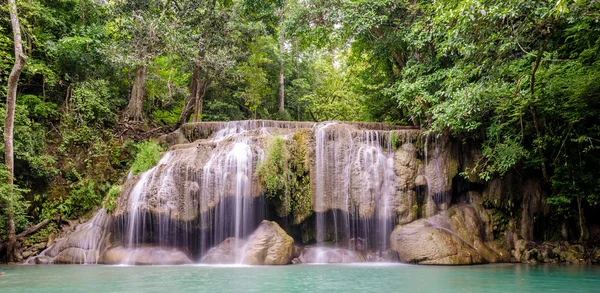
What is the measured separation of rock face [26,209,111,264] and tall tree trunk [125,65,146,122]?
230 inches

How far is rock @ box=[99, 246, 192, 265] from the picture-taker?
37.9 feet

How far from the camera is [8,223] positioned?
1202 cm

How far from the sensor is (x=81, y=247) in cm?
1225

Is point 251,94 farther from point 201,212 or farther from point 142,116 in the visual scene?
point 201,212

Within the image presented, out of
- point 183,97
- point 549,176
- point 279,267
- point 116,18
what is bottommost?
point 279,267

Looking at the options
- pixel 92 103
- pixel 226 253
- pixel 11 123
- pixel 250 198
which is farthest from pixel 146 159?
pixel 226 253

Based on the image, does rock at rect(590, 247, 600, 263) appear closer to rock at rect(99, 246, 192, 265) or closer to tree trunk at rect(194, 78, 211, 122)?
rock at rect(99, 246, 192, 265)

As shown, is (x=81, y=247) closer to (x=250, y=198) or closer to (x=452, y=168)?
(x=250, y=198)

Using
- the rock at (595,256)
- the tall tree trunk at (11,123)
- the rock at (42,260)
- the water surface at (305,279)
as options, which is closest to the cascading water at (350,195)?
the water surface at (305,279)

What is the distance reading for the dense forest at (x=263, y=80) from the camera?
1054 centimetres

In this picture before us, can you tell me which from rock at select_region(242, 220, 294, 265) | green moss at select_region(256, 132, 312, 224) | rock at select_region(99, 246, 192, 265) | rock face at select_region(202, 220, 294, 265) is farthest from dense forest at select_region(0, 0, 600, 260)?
rock at select_region(242, 220, 294, 265)

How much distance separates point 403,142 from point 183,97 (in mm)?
13196

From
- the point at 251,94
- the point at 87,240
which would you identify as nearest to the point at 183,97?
the point at 251,94

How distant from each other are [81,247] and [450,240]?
10.8 metres
